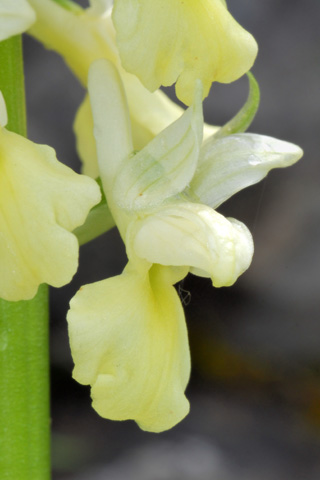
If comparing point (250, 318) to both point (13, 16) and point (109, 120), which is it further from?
point (13, 16)

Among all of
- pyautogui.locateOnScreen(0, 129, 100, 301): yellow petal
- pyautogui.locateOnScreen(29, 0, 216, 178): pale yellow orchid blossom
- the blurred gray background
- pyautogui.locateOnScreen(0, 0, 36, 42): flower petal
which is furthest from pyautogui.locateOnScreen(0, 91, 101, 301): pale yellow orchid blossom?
the blurred gray background

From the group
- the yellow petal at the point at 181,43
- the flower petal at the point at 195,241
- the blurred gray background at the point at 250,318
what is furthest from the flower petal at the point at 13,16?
the blurred gray background at the point at 250,318

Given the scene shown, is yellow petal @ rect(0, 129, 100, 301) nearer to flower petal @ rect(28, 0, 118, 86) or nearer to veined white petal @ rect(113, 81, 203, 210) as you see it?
veined white petal @ rect(113, 81, 203, 210)

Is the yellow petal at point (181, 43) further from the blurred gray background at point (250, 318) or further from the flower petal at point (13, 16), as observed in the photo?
the blurred gray background at point (250, 318)

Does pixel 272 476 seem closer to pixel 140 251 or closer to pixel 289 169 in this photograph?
pixel 289 169

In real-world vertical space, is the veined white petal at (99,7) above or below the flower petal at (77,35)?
above

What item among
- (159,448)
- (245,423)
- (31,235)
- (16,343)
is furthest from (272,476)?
(31,235)
